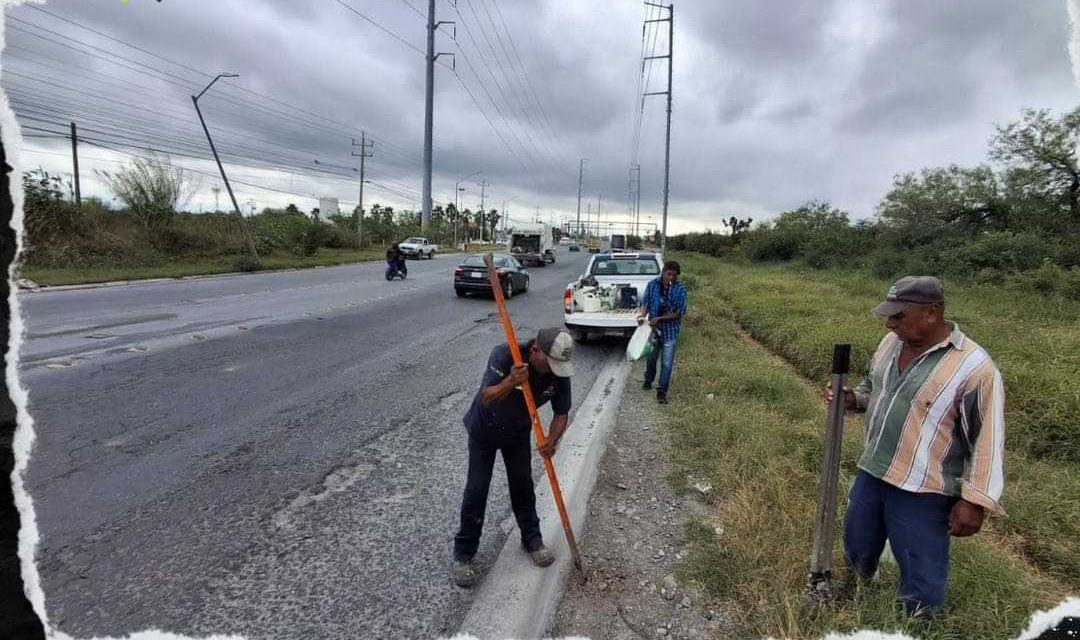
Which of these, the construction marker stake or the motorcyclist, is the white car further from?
the construction marker stake

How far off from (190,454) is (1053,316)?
48.0ft

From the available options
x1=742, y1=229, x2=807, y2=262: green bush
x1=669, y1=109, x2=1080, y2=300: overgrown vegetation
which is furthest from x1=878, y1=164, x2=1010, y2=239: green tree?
x1=742, y1=229, x2=807, y2=262: green bush

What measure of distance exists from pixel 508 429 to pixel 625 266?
26.1ft

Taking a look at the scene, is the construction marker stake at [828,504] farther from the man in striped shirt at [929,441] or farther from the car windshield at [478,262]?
the car windshield at [478,262]

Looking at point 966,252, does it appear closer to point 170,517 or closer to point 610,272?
point 610,272

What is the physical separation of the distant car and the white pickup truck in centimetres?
532

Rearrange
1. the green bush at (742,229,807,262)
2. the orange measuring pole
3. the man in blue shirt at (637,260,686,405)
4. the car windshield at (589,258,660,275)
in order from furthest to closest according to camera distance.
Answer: the green bush at (742,229,807,262) → the car windshield at (589,258,660,275) → the man in blue shirt at (637,260,686,405) → the orange measuring pole

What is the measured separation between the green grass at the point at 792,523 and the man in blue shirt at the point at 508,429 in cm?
101

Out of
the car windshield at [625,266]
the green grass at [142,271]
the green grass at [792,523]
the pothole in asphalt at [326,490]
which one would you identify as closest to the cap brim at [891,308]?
the green grass at [792,523]

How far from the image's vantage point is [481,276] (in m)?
14.9

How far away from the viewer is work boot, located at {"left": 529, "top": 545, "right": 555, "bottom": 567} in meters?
2.83

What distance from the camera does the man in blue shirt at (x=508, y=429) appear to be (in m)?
2.63

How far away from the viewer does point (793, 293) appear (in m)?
14.4

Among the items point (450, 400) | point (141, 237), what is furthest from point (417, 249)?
point (450, 400)
